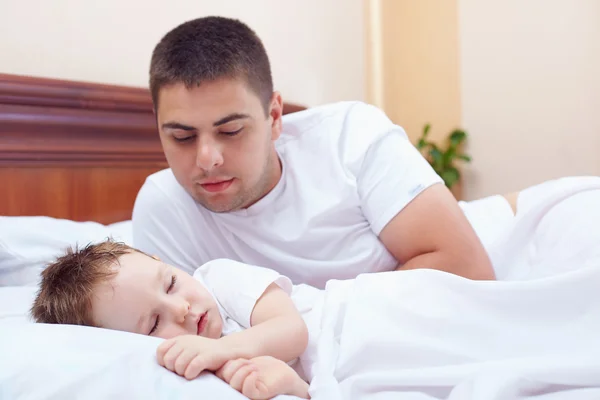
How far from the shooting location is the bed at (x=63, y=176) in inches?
41.5

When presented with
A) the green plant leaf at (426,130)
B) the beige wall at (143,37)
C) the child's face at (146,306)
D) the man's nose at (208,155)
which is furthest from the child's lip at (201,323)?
the green plant leaf at (426,130)

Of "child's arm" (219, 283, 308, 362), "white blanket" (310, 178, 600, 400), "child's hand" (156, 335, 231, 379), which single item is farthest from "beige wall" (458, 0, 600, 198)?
"child's hand" (156, 335, 231, 379)

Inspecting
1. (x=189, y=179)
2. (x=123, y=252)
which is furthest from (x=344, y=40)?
(x=123, y=252)

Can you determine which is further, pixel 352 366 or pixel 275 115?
pixel 275 115

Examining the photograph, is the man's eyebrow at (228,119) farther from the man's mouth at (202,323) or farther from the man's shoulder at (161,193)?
the man's mouth at (202,323)

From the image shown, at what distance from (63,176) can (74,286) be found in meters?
0.78

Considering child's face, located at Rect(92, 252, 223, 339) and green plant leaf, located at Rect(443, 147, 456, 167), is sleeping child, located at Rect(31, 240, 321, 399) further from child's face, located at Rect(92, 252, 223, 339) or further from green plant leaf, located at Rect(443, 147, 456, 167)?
green plant leaf, located at Rect(443, 147, 456, 167)

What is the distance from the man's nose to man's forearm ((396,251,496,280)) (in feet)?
1.62

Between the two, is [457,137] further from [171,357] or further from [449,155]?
[171,357]

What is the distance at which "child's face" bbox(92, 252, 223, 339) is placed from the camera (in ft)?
3.17

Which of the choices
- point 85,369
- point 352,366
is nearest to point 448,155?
point 352,366

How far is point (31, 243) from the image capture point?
1410mm

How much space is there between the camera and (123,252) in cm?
106

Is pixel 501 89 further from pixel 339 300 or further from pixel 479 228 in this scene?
pixel 339 300
